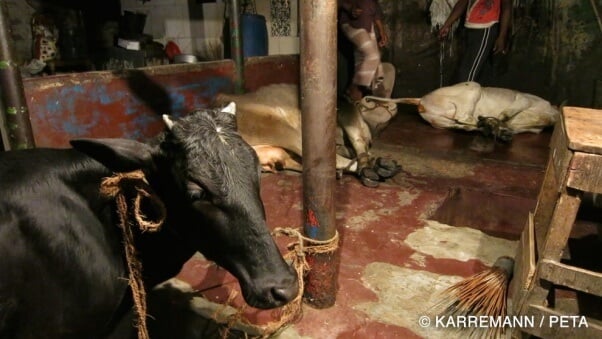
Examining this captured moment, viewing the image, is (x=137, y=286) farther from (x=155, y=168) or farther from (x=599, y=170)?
(x=599, y=170)

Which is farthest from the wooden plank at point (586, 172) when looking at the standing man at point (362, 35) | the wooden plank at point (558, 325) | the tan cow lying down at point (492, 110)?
the standing man at point (362, 35)

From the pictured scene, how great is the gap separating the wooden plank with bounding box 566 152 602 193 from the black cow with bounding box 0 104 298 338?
1.38m

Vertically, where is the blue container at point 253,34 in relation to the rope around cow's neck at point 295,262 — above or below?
above

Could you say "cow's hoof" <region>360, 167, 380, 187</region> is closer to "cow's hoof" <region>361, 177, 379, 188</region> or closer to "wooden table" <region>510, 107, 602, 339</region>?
"cow's hoof" <region>361, 177, 379, 188</region>

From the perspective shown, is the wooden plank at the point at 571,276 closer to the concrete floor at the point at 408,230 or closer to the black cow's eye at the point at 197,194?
the concrete floor at the point at 408,230

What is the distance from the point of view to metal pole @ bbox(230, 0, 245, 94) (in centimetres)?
513

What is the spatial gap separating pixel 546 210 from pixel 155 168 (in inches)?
89.2

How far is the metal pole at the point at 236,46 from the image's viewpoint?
16.8 feet

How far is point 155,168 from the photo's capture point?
1.71m

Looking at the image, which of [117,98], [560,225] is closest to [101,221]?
[560,225]

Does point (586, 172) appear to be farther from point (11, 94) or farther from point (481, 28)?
point (481, 28)

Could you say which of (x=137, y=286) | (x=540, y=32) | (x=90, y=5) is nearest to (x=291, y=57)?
(x=540, y=32)

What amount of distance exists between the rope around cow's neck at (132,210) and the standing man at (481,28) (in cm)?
650

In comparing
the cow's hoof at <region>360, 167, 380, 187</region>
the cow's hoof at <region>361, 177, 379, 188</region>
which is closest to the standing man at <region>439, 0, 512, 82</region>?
the cow's hoof at <region>360, 167, 380, 187</region>
